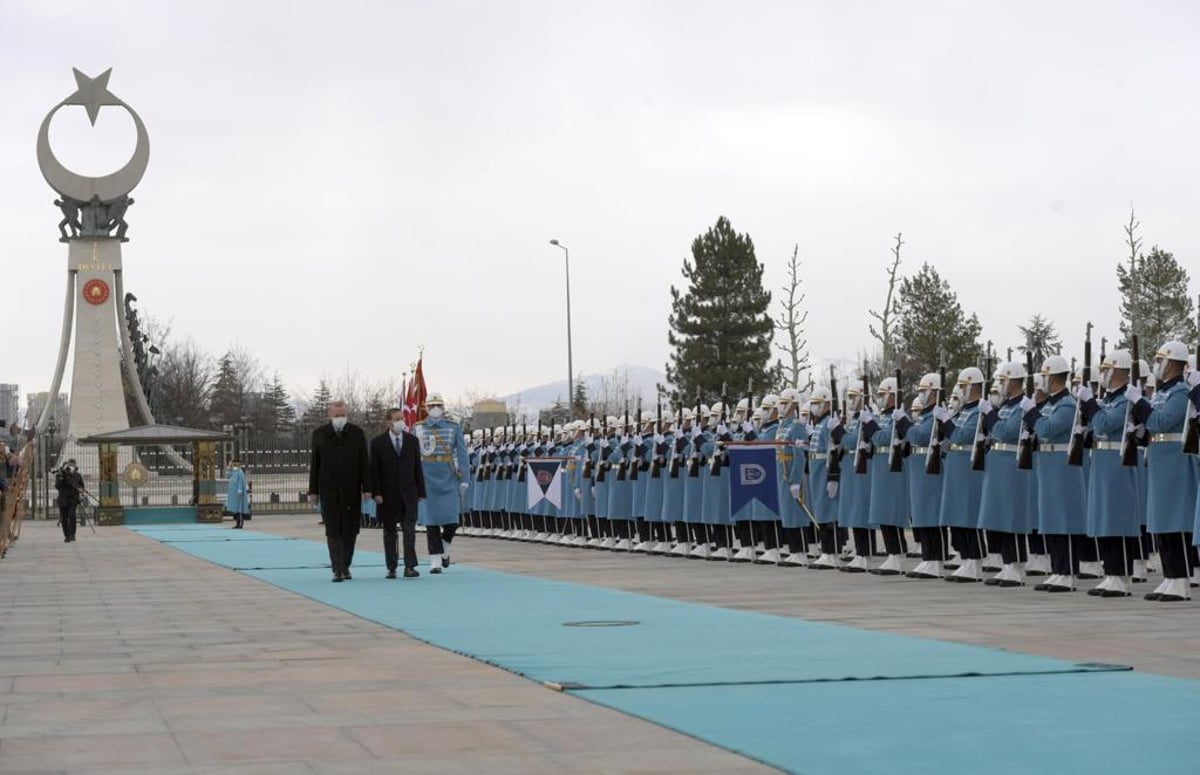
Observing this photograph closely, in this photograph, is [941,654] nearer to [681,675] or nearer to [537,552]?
→ [681,675]

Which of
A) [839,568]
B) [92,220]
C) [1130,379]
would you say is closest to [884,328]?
[92,220]

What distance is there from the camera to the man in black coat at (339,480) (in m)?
19.2

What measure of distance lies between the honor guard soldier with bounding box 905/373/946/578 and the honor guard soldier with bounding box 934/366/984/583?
0.28m

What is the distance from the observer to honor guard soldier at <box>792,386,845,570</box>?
20.7m

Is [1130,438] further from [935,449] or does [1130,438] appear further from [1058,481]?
[935,449]

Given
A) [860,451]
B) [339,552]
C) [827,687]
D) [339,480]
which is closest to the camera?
[827,687]

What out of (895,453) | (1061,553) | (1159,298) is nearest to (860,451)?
(895,453)

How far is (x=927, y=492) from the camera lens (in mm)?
18484

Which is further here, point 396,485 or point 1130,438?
point 396,485

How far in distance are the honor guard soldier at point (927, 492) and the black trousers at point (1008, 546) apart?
1.97 ft

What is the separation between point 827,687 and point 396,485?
1170 cm

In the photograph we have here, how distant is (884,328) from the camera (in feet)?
198

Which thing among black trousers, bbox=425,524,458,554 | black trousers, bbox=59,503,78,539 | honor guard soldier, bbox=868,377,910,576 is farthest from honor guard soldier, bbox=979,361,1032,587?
A: black trousers, bbox=59,503,78,539

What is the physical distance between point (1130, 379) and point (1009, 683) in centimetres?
721
